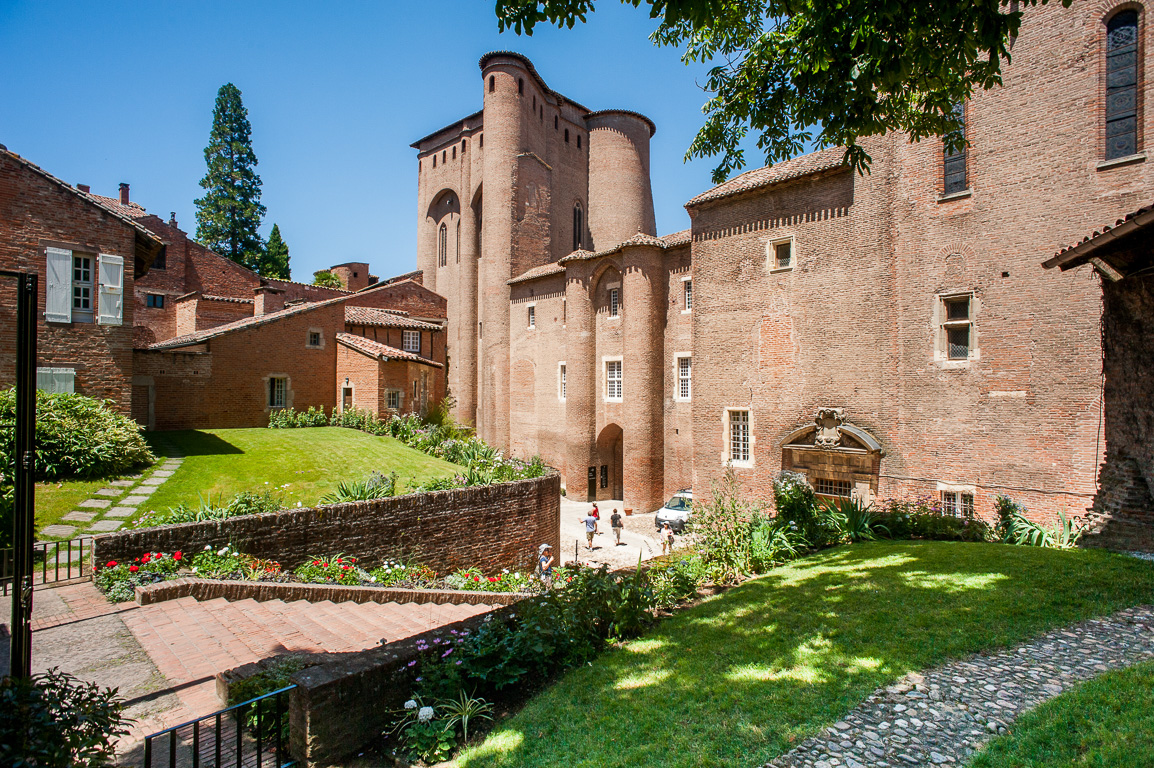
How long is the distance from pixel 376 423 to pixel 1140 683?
2320 cm

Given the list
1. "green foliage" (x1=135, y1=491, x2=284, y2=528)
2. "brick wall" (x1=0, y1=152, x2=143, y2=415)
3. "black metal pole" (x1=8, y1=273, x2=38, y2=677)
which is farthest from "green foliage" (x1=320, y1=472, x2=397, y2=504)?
"black metal pole" (x1=8, y1=273, x2=38, y2=677)

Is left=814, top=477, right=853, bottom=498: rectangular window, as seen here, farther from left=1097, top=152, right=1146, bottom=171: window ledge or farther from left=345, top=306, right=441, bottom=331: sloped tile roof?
left=345, top=306, right=441, bottom=331: sloped tile roof

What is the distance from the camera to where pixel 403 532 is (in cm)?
1326

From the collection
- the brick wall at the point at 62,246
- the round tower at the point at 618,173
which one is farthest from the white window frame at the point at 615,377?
the brick wall at the point at 62,246

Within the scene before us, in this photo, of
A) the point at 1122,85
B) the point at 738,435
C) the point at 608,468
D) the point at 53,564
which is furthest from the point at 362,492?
the point at 1122,85

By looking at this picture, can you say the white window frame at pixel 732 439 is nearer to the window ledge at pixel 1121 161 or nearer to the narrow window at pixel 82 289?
the window ledge at pixel 1121 161

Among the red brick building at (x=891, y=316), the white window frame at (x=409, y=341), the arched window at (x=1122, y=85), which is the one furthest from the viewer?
the white window frame at (x=409, y=341)

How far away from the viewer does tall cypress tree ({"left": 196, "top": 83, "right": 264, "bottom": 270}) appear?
1665 inches

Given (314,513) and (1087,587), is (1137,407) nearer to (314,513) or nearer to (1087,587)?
(1087,587)

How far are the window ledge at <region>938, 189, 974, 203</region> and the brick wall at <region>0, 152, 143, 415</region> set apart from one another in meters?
23.6

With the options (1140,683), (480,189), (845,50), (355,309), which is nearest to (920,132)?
(845,50)

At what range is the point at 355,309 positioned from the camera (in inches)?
1244

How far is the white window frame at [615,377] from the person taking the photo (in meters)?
27.5

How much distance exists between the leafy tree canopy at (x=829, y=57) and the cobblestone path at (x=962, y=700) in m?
6.45
